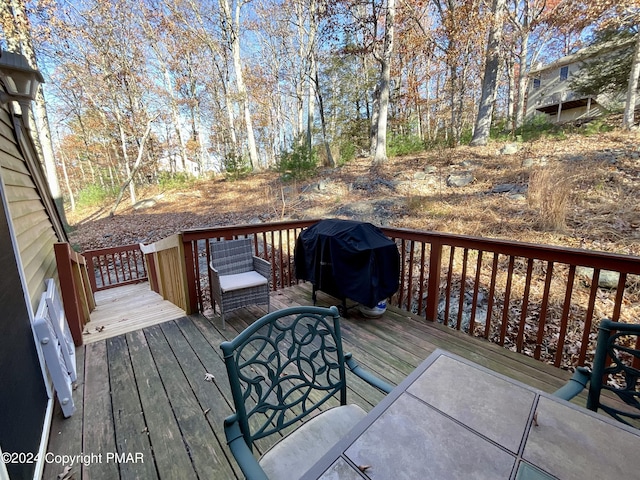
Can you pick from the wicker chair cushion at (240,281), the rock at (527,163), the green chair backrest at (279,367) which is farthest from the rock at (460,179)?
the green chair backrest at (279,367)

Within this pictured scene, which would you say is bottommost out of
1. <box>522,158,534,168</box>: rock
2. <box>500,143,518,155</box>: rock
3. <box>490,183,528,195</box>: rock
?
<box>490,183,528,195</box>: rock

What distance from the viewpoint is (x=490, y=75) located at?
8.66 m

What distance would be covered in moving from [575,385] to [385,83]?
9.71m

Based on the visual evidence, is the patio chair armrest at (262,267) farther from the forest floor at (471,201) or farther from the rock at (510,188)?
the rock at (510,188)

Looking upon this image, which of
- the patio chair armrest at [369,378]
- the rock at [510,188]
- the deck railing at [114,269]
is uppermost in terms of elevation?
the rock at [510,188]

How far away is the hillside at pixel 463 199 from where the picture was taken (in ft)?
13.9

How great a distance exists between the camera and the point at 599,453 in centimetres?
78

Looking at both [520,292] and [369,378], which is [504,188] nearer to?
[520,292]

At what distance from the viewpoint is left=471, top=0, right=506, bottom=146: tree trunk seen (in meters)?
8.10

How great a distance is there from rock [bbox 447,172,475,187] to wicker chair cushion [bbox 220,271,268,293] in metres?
5.53

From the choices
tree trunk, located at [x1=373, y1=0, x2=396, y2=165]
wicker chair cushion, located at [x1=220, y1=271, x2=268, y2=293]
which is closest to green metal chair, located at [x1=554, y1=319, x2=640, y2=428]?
wicker chair cushion, located at [x1=220, y1=271, x2=268, y2=293]

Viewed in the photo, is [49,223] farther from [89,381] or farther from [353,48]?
[353,48]

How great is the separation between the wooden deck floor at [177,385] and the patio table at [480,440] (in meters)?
1.01

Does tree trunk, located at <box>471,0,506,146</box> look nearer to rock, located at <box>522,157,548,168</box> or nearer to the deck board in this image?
rock, located at <box>522,157,548,168</box>
